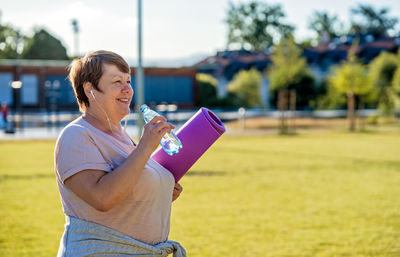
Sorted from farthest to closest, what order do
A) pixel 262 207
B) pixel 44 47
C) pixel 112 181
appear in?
pixel 44 47 < pixel 262 207 < pixel 112 181

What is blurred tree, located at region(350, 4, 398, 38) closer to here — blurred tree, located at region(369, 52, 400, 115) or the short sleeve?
blurred tree, located at region(369, 52, 400, 115)

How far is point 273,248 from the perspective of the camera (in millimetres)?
7062

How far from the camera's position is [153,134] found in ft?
8.95

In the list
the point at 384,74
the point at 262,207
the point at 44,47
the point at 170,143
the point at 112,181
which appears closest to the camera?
the point at 112,181

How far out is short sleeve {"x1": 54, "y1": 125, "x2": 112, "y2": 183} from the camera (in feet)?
8.77

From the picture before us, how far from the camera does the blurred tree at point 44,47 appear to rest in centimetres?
7012

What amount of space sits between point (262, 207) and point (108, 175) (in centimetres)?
749

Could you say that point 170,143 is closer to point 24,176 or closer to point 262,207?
point 262,207

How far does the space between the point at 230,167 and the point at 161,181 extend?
13408 mm

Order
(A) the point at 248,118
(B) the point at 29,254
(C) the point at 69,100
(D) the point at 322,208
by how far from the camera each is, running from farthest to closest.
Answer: (C) the point at 69,100 → (A) the point at 248,118 → (D) the point at 322,208 → (B) the point at 29,254

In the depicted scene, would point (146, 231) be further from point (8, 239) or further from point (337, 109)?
point (337, 109)

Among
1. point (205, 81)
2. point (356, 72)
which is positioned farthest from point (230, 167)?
point (205, 81)

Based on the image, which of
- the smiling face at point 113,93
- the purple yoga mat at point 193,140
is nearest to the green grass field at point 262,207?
the purple yoga mat at point 193,140

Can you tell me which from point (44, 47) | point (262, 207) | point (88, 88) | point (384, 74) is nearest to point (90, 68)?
point (88, 88)
